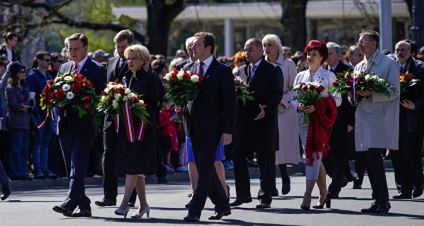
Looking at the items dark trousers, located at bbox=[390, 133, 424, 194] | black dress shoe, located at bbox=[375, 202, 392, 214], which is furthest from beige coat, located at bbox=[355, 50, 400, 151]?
dark trousers, located at bbox=[390, 133, 424, 194]

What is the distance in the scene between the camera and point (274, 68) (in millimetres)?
14930

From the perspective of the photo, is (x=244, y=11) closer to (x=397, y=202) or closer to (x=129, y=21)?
(x=129, y=21)

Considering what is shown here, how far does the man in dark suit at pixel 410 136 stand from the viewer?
15.6 metres

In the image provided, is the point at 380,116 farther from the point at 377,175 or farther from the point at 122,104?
the point at 122,104

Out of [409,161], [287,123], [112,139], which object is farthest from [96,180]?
[409,161]

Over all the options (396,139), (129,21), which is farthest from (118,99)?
(129,21)

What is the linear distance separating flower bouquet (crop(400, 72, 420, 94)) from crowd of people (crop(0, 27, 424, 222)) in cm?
8

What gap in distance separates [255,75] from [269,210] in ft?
5.74

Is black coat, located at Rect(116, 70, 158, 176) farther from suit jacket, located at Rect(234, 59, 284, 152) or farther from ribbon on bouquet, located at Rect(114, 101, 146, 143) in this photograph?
suit jacket, located at Rect(234, 59, 284, 152)

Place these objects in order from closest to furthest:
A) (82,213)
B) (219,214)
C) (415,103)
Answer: (219,214), (82,213), (415,103)

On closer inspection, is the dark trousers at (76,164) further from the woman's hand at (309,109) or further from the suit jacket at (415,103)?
the suit jacket at (415,103)

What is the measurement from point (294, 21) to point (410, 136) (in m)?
14.3

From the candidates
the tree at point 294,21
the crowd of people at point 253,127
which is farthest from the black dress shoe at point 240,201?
the tree at point 294,21

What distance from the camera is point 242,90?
14.6 metres
